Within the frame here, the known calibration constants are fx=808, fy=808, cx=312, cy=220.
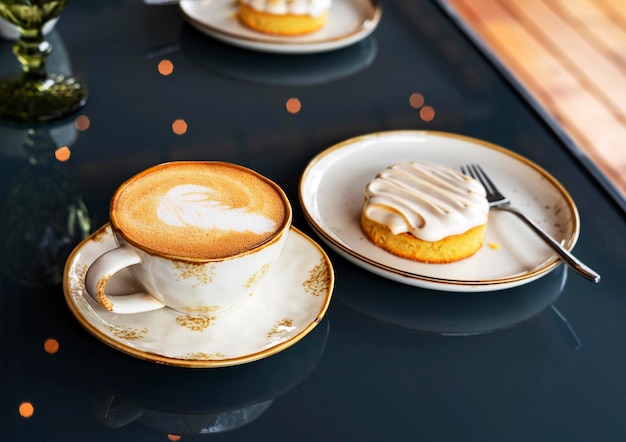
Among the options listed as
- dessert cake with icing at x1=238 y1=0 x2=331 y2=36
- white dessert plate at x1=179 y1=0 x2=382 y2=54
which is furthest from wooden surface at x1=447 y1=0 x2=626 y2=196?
dessert cake with icing at x1=238 y1=0 x2=331 y2=36

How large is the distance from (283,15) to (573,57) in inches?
77.9

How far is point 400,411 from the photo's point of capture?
2.28ft

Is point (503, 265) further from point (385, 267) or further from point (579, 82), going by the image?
point (579, 82)

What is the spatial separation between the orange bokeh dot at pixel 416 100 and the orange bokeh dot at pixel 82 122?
1.51 ft

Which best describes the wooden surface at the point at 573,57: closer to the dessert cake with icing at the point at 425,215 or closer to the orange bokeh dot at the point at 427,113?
the orange bokeh dot at the point at 427,113

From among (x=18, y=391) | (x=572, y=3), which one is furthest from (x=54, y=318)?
(x=572, y=3)

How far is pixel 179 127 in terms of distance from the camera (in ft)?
3.56

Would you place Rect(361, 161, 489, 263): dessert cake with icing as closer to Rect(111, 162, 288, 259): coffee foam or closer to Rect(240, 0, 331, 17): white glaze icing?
Rect(111, 162, 288, 259): coffee foam

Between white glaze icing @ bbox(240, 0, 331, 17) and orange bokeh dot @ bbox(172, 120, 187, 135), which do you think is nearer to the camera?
orange bokeh dot @ bbox(172, 120, 187, 135)

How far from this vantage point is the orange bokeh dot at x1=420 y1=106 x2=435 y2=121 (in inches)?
45.5

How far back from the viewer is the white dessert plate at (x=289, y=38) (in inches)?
49.0

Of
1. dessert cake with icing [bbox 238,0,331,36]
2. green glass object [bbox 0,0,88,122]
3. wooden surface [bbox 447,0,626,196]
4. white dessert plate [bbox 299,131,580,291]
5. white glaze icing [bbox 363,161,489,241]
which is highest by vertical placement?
Answer: white glaze icing [bbox 363,161,489,241]

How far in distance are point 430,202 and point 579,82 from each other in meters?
2.15

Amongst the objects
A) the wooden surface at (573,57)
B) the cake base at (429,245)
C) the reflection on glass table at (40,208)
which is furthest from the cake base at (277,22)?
the wooden surface at (573,57)
